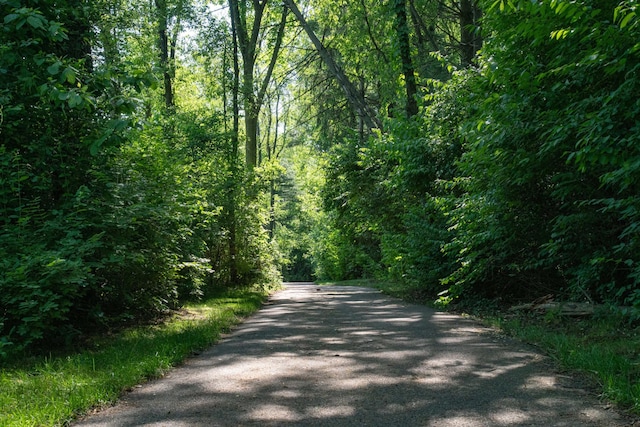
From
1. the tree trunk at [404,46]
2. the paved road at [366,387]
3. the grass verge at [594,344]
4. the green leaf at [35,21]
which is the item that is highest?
the tree trunk at [404,46]

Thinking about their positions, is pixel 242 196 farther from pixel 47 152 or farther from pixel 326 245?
pixel 326 245

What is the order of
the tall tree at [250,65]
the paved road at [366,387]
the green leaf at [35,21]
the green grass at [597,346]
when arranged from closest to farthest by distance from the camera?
1. the paved road at [366,387]
2. the green grass at [597,346]
3. the green leaf at [35,21]
4. the tall tree at [250,65]

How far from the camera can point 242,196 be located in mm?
17625

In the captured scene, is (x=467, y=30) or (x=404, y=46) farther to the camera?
(x=467, y=30)

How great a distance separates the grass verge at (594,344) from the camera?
4.49 meters

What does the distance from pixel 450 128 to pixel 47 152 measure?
982 centimetres

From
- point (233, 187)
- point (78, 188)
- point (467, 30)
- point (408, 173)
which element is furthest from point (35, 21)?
point (467, 30)

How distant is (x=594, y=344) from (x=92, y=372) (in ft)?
19.3

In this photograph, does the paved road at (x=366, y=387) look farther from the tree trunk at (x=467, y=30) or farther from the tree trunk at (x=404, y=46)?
the tree trunk at (x=467, y=30)

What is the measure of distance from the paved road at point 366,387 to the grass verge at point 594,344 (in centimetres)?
22

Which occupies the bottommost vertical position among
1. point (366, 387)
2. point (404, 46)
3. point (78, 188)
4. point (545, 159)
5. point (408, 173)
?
Answer: point (366, 387)

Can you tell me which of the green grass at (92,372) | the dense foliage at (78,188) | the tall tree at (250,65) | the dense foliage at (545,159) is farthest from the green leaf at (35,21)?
the tall tree at (250,65)

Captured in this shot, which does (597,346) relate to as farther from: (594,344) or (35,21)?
(35,21)

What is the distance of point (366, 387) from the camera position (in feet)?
16.3
